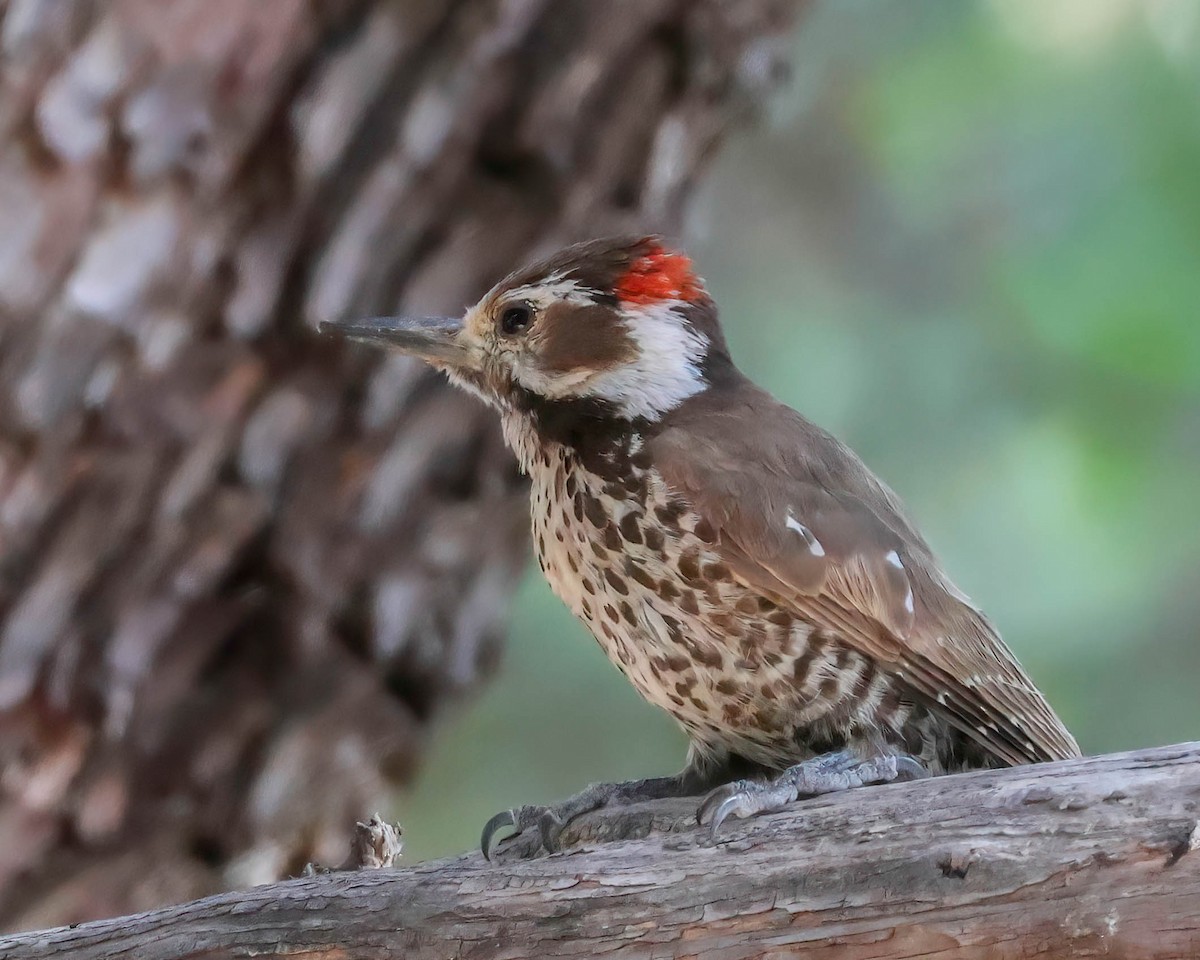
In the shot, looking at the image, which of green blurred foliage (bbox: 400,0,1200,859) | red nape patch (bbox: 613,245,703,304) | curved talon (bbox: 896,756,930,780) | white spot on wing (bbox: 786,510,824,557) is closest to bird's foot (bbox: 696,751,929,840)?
curved talon (bbox: 896,756,930,780)

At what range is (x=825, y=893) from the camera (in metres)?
1.46

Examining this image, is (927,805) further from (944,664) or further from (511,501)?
(511,501)

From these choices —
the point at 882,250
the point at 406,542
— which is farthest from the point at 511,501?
the point at 882,250

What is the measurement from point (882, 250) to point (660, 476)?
186 cm

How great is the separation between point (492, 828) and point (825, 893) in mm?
587

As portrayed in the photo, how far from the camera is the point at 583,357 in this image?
1.96 meters

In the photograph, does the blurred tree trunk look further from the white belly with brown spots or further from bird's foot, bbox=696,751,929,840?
bird's foot, bbox=696,751,929,840

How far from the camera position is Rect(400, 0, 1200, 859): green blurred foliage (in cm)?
319

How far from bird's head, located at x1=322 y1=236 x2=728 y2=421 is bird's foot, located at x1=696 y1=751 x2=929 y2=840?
22.2 inches

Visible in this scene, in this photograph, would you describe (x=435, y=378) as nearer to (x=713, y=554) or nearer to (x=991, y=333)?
(x=713, y=554)

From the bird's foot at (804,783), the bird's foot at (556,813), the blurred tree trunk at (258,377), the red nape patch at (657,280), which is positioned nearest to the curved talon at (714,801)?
the bird's foot at (804,783)

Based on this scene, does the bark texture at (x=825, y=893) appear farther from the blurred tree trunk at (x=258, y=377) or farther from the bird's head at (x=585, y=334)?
the blurred tree trunk at (x=258, y=377)

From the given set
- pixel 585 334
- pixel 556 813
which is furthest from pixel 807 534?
pixel 556 813

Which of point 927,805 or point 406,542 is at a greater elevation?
point 406,542
